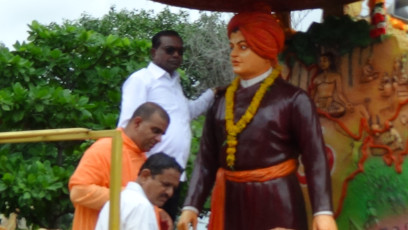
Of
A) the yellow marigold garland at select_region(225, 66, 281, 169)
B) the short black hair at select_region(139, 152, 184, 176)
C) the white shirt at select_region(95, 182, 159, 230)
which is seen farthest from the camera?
the yellow marigold garland at select_region(225, 66, 281, 169)

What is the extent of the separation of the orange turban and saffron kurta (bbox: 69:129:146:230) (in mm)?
724

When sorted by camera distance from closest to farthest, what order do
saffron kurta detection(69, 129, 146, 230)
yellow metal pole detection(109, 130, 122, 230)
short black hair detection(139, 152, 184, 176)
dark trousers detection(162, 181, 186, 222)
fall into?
yellow metal pole detection(109, 130, 122, 230) < short black hair detection(139, 152, 184, 176) < saffron kurta detection(69, 129, 146, 230) < dark trousers detection(162, 181, 186, 222)

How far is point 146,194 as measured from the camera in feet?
12.3

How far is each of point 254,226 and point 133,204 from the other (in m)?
0.73

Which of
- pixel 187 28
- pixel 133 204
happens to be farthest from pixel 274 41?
pixel 187 28

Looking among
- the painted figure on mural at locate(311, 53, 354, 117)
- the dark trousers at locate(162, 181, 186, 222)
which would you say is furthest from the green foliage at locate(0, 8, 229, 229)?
the painted figure on mural at locate(311, 53, 354, 117)

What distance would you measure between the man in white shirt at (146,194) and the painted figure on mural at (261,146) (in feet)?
1.24

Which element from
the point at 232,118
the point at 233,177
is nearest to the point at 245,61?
the point at 232,118

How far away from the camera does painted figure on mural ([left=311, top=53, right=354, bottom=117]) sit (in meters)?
4.66

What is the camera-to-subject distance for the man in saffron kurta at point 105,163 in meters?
4.04

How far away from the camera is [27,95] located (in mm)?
5516

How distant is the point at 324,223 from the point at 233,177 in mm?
500

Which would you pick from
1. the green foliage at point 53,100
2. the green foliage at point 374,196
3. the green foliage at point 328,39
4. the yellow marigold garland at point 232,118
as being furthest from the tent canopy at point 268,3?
the green foliage at point 53,100

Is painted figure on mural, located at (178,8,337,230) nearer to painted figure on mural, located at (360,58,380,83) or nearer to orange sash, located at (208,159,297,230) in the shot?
orange sash, located at (208,159,297,230)
